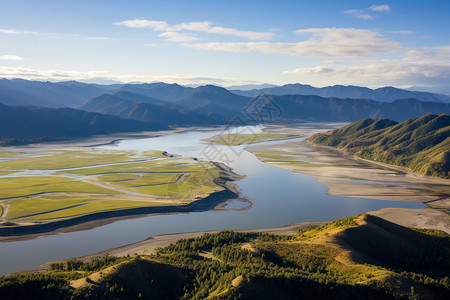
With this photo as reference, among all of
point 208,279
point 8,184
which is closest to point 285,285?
point 208,279

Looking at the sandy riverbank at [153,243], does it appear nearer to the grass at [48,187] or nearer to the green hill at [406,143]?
the grass at [48,187]

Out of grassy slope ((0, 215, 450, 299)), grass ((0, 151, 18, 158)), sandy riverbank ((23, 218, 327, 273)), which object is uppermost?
grassy slope ((0, 215, 450, 299))

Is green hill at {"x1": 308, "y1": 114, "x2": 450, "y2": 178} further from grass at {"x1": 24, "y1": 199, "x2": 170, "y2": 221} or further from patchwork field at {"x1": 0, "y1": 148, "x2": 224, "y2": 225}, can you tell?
grass at {"x1": 24, "y1": 199, "x2": 170, "y2": 221}

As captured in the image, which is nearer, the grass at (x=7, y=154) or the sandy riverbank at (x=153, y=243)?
the sandy riverbank at (x=153, y=243)

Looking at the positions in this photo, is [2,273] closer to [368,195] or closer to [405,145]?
[368,195]

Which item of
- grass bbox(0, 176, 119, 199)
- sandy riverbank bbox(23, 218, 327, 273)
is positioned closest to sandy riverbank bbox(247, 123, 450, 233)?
sandy riverbank bbox(23, 218, 327, 273)

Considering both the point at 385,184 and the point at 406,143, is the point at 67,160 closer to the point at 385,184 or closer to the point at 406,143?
the point at 385,184

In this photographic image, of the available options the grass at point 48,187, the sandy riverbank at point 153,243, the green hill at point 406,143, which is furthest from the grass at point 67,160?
the green hill at point 406,143
